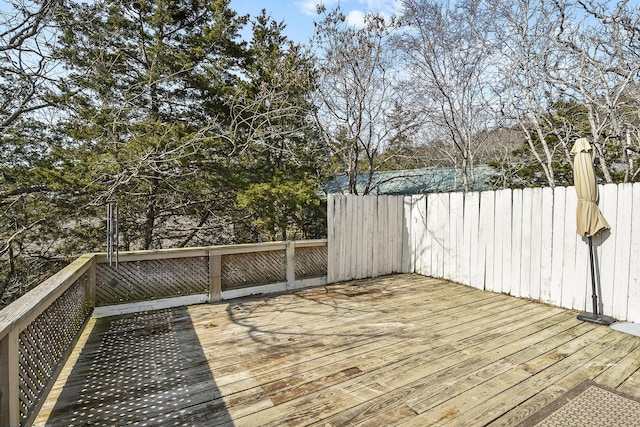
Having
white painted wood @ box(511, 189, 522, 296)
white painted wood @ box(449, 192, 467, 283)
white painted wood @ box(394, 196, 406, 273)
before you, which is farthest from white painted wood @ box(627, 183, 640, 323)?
white painted wood @ box(394, 196, 406, 273)

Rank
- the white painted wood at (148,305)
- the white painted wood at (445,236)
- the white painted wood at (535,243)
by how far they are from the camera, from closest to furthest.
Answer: the white painted wood at (148,305) < the white painted wood at (535,243) < the white painted wood at (445,236)

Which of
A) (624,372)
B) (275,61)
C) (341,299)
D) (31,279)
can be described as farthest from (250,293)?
(31,279)

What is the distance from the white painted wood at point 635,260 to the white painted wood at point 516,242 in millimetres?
1171

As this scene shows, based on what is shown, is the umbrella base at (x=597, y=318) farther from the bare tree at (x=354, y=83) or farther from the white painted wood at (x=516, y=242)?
the bare tree at (x=354, y=83)

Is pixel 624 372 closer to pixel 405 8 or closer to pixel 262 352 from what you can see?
pixel 262 352

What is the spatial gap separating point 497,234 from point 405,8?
469 cm

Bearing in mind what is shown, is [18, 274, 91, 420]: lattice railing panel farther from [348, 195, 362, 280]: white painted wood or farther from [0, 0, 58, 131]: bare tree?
[348, 195, 362, 280]: white painted wood

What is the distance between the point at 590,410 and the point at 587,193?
251 cm

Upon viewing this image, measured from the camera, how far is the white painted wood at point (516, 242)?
4562mm

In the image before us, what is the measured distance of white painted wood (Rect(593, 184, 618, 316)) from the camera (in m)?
3.68

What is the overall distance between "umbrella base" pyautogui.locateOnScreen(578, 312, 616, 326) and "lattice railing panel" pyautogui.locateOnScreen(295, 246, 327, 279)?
135 inches

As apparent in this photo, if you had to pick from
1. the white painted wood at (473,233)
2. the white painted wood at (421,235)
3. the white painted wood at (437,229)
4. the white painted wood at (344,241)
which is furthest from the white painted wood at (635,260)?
the white painted wood at (344,241)

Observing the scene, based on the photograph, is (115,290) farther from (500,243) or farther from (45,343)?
(500,243)

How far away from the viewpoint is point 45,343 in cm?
226
